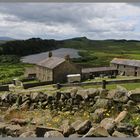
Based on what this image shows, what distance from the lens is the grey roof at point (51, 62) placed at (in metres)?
5.66

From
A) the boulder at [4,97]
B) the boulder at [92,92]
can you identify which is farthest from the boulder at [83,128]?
the boulder at [4,97]

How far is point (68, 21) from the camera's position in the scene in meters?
5.50

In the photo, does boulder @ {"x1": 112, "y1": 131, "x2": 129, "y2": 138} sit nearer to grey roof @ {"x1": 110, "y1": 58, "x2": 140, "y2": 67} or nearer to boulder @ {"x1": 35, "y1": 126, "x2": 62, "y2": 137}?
boulder @ {"x1": 35, "y1": 126, "x2": 62, "y2": 137}

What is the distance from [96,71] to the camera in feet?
18.4

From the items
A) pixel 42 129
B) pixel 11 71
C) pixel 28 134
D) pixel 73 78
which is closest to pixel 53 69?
pixel 73 78

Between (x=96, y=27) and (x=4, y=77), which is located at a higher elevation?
(x=96, y=27)

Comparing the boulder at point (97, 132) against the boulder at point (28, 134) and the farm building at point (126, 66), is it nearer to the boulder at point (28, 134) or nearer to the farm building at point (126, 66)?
the boulder at point (28, 134)

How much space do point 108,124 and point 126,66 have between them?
72 centimetres

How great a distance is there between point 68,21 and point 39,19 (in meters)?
→ 0.34

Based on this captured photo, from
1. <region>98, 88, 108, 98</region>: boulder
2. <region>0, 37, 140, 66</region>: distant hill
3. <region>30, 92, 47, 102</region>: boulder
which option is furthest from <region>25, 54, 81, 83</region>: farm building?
<region>98, 88, 108, 98</region>: boulder

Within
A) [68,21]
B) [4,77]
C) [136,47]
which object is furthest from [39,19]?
[136,47]

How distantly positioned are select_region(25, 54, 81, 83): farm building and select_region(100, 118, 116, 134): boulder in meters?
0.66

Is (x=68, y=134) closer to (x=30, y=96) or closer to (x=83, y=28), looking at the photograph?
(x=30, y=96)

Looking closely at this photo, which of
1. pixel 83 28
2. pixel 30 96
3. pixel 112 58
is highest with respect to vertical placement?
pixel 83 28
